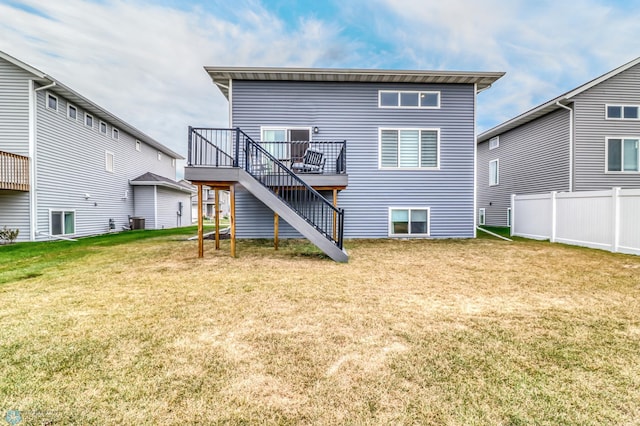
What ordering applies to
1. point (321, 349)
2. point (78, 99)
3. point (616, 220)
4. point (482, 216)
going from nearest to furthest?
point (321, 349) < point (616, 220) < point (78, 99) < point (482, 216)

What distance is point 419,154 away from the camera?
408 inches

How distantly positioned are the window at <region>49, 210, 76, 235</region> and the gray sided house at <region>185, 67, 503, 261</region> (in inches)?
288

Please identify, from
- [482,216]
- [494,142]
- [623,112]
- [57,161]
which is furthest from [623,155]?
[57,161]

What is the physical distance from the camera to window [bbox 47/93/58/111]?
10.7 meters

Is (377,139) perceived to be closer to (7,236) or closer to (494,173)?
(494,173)

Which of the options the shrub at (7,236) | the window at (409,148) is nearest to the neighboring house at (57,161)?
the shrub at (7,236)

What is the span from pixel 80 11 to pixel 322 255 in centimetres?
1470

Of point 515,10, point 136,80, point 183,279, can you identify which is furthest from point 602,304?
point 136,80

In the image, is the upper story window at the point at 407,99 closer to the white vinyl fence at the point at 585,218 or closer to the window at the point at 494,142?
the white vinyl fence at the point at 585,218

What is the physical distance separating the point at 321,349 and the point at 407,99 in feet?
32.6

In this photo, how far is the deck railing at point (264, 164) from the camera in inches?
263

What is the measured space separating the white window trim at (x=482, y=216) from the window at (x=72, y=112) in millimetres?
21979

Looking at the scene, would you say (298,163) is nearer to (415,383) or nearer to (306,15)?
(415,383)

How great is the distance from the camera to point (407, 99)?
1031cm
